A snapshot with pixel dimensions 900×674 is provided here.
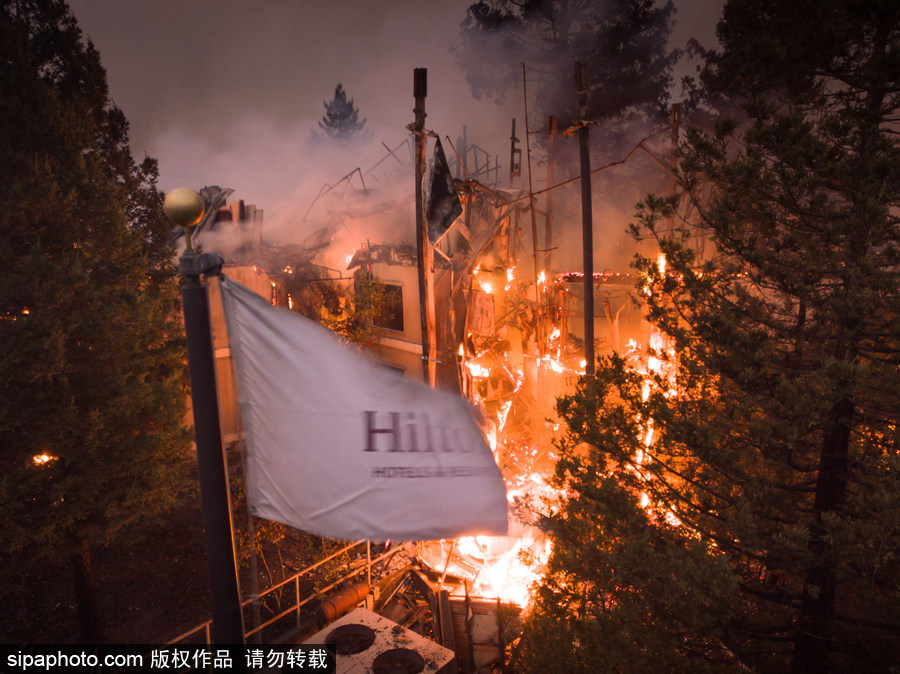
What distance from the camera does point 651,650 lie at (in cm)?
498

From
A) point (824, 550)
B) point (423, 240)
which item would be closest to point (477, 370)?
point (423, 240)

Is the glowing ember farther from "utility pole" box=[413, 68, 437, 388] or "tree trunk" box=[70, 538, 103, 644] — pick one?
"tree trunk" box=[70, 538, 103, 644]

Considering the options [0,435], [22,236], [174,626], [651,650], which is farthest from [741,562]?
[22,236]

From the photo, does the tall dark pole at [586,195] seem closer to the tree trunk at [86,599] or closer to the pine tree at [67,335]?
the pine tree at [67,335]

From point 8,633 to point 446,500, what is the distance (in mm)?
12655

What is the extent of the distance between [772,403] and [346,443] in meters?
4.56

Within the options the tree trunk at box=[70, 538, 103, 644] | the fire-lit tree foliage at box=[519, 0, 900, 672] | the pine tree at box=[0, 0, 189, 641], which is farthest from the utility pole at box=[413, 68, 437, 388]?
the tree trunk at box=[70, 538, 103, 644]

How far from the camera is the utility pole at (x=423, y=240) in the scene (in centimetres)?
901

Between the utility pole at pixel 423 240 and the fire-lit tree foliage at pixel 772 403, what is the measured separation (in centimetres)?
453

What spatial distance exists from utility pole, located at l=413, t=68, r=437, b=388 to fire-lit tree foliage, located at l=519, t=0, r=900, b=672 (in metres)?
4.53

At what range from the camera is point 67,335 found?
8.61 metres

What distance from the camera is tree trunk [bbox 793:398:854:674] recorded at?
5098mm

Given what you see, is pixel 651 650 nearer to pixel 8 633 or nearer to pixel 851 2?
pixel 851 2

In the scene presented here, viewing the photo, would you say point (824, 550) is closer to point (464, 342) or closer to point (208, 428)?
point (208, 428)
